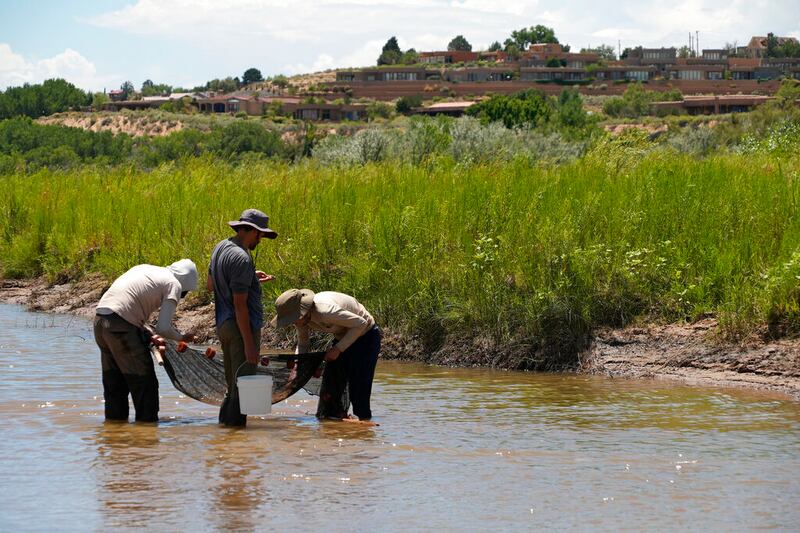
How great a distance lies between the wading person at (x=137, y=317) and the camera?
28.7ft

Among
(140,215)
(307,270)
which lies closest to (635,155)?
(307,270)

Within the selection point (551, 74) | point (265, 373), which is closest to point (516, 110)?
point (265, 373)

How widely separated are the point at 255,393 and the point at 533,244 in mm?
4777

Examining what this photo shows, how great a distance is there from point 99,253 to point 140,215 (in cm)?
87

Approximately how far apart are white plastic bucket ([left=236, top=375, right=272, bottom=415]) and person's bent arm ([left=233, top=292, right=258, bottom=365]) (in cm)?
14

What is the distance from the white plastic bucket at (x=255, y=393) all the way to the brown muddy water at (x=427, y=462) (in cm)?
23

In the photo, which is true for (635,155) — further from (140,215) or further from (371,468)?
(371,468)

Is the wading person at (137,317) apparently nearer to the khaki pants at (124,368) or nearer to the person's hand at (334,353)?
the khaki pants at (124,368)

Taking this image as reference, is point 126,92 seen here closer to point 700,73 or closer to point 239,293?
point 700,73

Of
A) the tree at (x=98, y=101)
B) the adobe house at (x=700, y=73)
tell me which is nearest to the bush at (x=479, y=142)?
the tree at (x=98, y=101)

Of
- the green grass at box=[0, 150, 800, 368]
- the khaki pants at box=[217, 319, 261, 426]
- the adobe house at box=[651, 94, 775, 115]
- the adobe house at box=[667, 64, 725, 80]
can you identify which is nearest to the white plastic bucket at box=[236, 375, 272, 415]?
the khaki pants at box=[217, 319, 261, 426]

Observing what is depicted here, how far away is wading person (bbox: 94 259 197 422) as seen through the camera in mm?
8742

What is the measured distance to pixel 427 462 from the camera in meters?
8.28

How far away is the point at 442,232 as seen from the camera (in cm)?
1369
